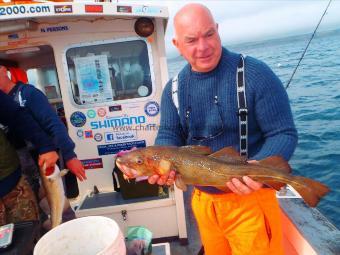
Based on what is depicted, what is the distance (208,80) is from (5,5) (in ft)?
10.2

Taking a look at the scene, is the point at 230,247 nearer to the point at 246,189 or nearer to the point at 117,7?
the point at 246,189

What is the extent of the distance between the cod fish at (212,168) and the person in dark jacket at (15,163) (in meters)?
1.44

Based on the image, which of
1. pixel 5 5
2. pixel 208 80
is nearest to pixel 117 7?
pixel 5 5

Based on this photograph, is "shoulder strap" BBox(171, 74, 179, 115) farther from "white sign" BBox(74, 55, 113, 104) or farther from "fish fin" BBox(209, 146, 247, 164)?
"white sign" BBox(74, 55, 113, 104)

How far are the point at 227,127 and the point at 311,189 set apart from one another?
817 millimetres

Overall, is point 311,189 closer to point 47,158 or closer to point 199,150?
point 199,150

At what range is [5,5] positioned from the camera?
4.32m

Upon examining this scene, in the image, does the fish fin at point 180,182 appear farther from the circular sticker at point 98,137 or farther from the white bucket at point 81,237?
the circular sticker at point 98,137

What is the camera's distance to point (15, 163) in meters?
3.66

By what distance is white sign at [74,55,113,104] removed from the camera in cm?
512

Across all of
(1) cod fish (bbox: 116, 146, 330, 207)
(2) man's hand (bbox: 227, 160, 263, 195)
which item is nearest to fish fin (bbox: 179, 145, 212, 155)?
(1) cod fish (bbox: 116, 146, 330, 207)

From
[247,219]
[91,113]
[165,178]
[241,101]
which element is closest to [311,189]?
[247,219]

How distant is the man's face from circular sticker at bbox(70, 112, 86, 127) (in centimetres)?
284

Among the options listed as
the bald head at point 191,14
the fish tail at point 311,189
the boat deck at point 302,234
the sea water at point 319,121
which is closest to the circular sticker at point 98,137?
the boat deck at point 302,234
